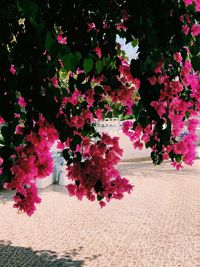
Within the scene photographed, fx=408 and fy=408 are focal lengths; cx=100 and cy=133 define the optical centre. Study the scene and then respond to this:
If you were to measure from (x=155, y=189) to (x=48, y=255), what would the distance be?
282 inches

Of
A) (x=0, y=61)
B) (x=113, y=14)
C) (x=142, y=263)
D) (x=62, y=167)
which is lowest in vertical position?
(x=142, y=263)

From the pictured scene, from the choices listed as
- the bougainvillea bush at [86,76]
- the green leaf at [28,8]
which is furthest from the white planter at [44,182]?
the green leaf at [28,8]

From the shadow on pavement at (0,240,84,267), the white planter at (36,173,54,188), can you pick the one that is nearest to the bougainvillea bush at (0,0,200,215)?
the shadow on pavement at (0,240,84,267)

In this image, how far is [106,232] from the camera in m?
8.94

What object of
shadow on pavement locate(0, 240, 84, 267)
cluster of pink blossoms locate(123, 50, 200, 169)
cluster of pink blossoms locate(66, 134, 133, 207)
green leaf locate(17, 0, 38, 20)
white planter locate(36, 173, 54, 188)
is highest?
green leaf locate(17, 0, 38, 20)

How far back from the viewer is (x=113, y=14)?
119 inches

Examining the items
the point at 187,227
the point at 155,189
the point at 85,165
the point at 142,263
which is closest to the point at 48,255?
the point at 142,263

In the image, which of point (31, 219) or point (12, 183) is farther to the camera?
point (31, 219)

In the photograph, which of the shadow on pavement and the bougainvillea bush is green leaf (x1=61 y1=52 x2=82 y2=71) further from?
the shadow on pavement

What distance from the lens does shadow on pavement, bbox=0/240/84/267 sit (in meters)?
7.14

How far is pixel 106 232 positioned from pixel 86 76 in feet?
A: 21.1

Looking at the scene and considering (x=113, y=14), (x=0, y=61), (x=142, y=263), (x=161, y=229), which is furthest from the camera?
(x=161, y=229)

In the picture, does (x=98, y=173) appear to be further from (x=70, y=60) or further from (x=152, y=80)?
(x=70, y=60)

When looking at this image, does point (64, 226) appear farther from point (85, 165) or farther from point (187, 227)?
point (85, 165)
